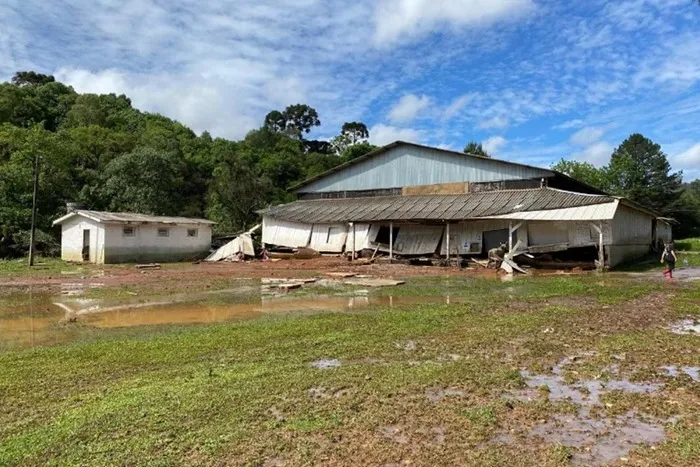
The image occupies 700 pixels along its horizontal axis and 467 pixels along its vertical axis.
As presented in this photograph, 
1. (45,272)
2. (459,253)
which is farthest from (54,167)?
(459,253)

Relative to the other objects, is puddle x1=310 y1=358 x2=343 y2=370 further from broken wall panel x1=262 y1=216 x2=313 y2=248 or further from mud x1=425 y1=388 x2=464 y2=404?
broken wall panel x1=262 y1=216 x2=313 y2=248

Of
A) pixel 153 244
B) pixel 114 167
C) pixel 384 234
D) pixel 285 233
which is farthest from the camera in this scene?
pixel 114 167

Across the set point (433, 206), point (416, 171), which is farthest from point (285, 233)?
point (433, 206)

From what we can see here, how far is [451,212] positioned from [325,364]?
66.9ft

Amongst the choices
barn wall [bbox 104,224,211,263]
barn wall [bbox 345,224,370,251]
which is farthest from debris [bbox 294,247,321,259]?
barn wall [bbox 104,224,211,263]

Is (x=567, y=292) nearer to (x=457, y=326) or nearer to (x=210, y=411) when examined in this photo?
(x=457, y=326)

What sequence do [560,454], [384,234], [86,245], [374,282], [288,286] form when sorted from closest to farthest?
[560,454]
[288,286]
[374,282]
[86,245]
[384,234]

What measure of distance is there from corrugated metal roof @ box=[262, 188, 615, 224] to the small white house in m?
5.93

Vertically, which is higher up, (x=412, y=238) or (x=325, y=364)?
(x=412, y=238)

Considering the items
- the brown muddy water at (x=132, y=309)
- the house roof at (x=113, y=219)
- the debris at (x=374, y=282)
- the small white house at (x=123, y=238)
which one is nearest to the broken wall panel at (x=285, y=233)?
the small white house at (x=123, y=238)

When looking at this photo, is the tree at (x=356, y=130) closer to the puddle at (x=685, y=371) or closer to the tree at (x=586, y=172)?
the tree at (x=586, y=172)

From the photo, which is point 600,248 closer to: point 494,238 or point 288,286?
point 494,238

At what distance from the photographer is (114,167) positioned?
3794 centimetres

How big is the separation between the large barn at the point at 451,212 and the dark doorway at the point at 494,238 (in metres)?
0.05
